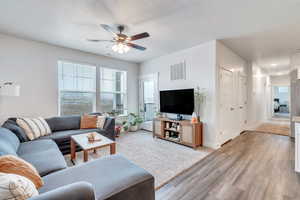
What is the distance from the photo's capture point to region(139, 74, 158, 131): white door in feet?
16.8

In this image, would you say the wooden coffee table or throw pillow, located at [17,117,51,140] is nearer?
the wooden coffee table

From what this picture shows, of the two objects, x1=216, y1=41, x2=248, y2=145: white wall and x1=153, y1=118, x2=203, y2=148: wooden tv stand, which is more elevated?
x1=216, y1=41, x2=248, y2=145: white wall

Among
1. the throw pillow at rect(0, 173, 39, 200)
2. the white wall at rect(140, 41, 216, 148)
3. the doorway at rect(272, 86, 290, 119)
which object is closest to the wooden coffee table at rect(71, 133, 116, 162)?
the throw pillow at rect(0, 173, 39, 200)

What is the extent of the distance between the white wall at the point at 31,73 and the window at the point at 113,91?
1.05 m

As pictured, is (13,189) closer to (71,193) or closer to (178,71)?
(71,193)

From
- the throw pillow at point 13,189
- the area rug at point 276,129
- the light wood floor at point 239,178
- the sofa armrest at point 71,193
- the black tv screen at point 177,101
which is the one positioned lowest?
the light wood floor at point 239,178

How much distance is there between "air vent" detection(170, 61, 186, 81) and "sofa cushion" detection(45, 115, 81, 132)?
303 centimetres

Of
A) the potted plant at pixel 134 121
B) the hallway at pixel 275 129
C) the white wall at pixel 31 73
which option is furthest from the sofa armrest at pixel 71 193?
the hallway at pixel 275 129

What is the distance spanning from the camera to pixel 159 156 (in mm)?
2998

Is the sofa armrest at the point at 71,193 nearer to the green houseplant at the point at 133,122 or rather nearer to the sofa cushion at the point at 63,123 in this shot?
the sofa cushion at the point at 63,123

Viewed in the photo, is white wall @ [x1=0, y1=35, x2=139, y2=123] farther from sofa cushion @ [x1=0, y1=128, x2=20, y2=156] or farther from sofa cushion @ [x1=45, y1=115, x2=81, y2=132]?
sofa cushion @ [x1=0, y1=128, x2=20, y2=156]

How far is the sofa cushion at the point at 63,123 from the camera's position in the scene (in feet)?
11.1

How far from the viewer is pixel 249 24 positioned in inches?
107

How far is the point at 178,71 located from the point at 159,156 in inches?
100
